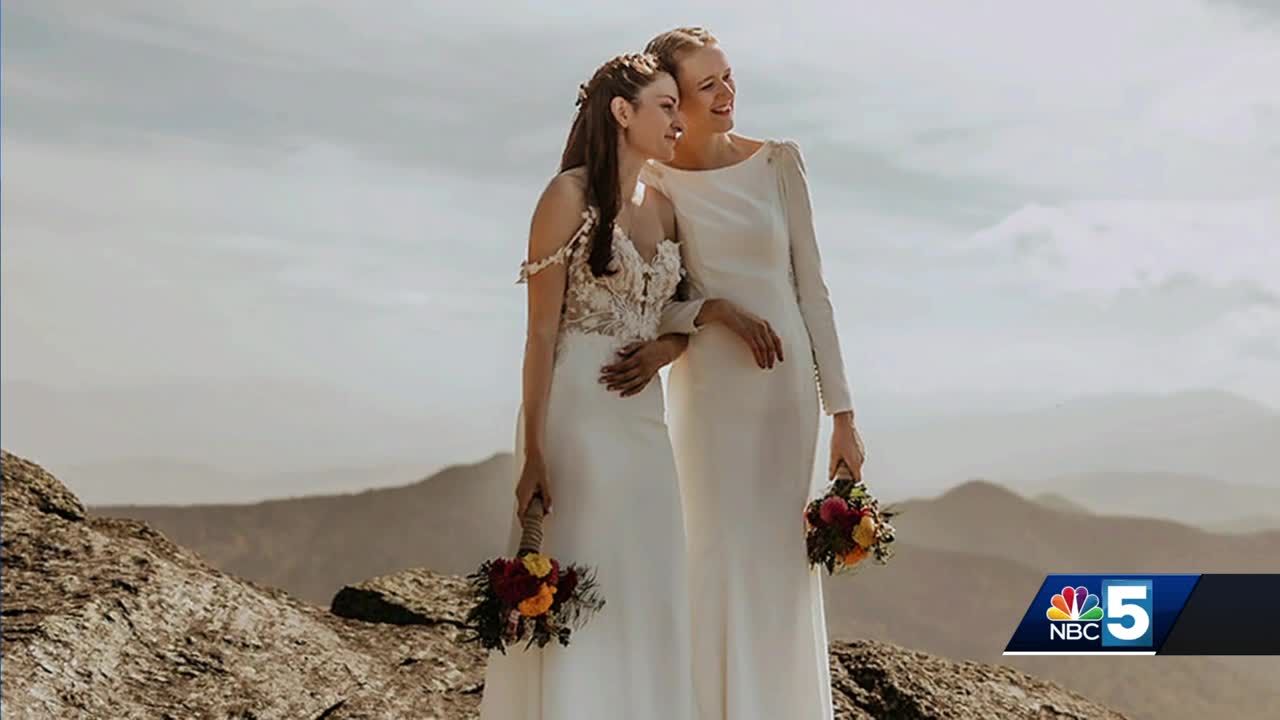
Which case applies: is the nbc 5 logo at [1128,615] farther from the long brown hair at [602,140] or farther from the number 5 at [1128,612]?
the long brown hair at [602,140]

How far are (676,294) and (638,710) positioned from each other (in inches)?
53.2

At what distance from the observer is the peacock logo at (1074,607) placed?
8.21m

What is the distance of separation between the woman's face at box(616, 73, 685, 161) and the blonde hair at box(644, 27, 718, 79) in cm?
28

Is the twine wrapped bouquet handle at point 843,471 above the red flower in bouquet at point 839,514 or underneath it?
above

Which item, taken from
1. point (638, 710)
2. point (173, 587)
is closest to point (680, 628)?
point (638, 710)

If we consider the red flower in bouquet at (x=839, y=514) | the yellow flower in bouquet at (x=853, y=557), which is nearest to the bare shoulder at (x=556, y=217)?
the red flower in bouquet at (x=839, y=514)

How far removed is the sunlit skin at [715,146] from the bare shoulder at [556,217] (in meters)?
0.53

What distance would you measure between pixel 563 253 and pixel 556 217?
111mm

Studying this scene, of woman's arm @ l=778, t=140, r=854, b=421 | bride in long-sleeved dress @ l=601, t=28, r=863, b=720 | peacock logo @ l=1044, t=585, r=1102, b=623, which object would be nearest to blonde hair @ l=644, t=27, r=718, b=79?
bride in long-sleeved dress @ l=601, t=28, r=863, b=720

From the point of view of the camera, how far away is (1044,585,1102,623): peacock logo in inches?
323

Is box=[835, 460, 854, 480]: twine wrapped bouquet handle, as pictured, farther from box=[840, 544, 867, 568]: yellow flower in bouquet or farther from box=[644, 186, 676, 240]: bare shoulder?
box=[644, 186, 676, 240]: bare shoulder

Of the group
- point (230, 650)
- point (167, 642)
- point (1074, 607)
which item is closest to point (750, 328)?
point (230, 650)

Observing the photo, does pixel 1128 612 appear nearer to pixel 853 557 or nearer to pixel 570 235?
pixel 853 557

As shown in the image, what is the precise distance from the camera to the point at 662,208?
5629 millimetres
